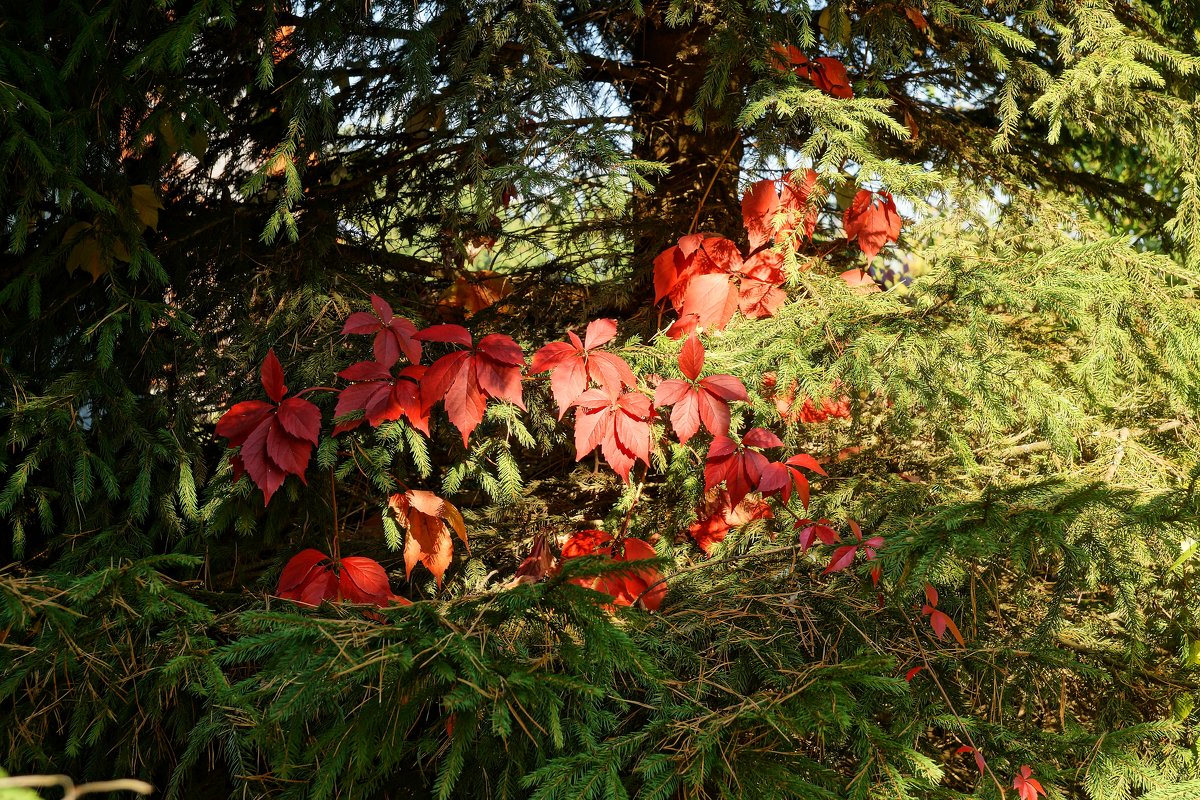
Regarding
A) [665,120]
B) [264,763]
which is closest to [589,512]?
[264,763]

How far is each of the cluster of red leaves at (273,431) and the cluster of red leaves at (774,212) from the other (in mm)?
1310

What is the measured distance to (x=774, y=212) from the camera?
2.39 m

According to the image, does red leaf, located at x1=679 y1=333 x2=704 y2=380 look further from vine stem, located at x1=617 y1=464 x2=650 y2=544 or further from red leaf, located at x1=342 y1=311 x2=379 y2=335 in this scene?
red leaf, located at x1=342 y1=311 x2=379 y2=335

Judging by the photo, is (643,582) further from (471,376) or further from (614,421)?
(471,376)

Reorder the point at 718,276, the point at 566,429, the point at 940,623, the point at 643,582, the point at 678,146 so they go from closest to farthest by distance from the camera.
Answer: the point at 940,623 < the point at 643,582 < the point at 718,276 < the point at 566,429 < the point at 678,146

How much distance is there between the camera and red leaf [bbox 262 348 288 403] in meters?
1.92

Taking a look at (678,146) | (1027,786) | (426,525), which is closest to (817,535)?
(1027,786)

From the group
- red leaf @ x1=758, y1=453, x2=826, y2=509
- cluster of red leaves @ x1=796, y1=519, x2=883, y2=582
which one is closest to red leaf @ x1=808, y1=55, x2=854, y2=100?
red leaf @ x1=758, y1=453, x2=826, y2=509

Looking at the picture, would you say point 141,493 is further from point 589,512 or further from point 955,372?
point 955,372

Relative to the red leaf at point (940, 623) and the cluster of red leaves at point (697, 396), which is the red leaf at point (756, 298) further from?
the red leaf at point (940, 623)

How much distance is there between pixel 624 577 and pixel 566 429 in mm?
798

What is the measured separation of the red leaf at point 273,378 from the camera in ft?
6.28

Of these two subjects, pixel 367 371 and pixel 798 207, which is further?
pixel 798 207

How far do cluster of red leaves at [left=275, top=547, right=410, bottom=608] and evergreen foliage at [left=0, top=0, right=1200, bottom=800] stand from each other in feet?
0.47
